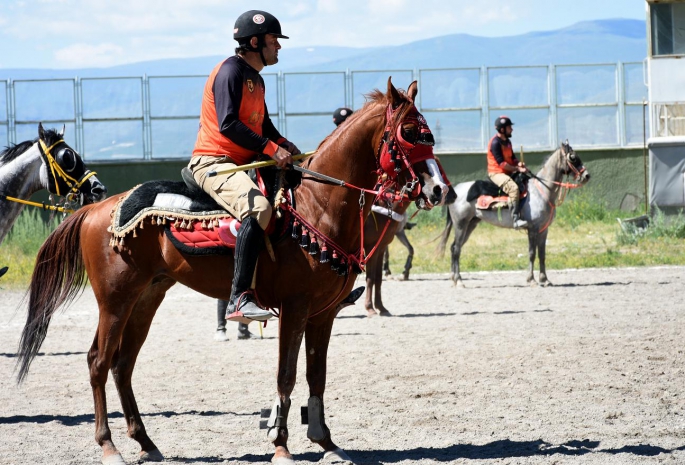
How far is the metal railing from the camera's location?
25578 millimetres

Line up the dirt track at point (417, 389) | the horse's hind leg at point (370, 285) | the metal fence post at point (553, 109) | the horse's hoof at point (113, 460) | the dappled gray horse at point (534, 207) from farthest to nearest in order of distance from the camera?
the metal fence post at point (553, 109) < the dappled gray horse at point (534, 207) < the horse's hind leg at point (370, 285) < the dirt track at point (417, 389) < the horse's hoof at point (113, 460)

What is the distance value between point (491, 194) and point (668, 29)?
8.42 meters

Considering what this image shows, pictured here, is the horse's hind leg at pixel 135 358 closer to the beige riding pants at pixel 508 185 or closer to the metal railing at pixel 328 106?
the beige riding pants at pixel 508 185

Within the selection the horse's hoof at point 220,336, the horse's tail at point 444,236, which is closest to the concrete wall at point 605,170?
the horse's tail at point 444,236

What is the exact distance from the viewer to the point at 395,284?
16.3 metres

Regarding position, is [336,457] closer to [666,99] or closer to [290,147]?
[290,147]

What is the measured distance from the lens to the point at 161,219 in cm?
599

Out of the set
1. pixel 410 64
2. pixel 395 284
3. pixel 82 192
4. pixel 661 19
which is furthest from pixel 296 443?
pixel 410 64

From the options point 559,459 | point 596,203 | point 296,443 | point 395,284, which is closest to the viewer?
point 559,459

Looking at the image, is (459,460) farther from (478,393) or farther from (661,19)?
(661,19)

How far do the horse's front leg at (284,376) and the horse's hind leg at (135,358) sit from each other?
82 centimetres

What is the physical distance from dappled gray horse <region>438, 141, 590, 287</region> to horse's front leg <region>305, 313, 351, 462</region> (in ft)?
32.3

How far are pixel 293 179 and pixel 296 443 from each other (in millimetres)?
1792

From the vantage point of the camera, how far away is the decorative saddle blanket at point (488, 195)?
1638 cm
